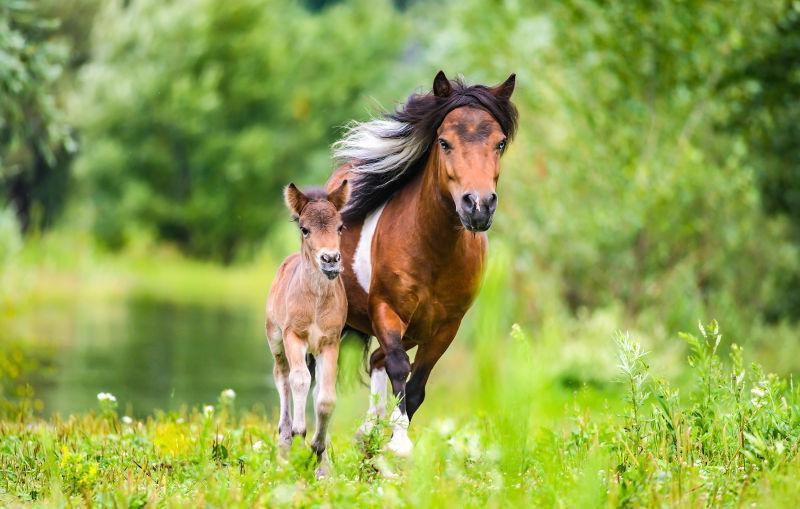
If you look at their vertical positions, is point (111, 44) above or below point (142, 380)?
above

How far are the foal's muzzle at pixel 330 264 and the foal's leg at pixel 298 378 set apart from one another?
0.61 meters

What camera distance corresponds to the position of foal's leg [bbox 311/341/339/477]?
6.51 metres

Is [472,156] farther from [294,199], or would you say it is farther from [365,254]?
[365,254]

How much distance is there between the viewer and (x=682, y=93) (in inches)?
662

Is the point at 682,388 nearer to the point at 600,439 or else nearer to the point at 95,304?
the point at 600,439

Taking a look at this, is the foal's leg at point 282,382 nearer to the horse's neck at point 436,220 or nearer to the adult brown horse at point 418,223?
the adult brown horse at point 418,223

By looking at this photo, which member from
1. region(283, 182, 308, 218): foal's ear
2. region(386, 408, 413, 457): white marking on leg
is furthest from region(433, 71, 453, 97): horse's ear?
region(386, 408, 413, 457): white marking on leg

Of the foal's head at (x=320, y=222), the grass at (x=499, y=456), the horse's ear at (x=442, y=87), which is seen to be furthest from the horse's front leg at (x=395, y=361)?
the horse's ear at (x=442, y=87)

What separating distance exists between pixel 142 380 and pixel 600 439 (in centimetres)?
1382

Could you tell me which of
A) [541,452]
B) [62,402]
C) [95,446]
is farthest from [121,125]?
[541,452]

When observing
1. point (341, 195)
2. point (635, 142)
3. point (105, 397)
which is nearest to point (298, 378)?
point (341, 195)

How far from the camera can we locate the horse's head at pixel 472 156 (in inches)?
245

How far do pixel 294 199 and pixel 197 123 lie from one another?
1346 inches

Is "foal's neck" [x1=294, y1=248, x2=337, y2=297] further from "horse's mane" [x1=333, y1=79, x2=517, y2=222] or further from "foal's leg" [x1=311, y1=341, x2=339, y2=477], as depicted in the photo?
"horse's mane" [x1=333, y1=79, x2=517, y2=222]
